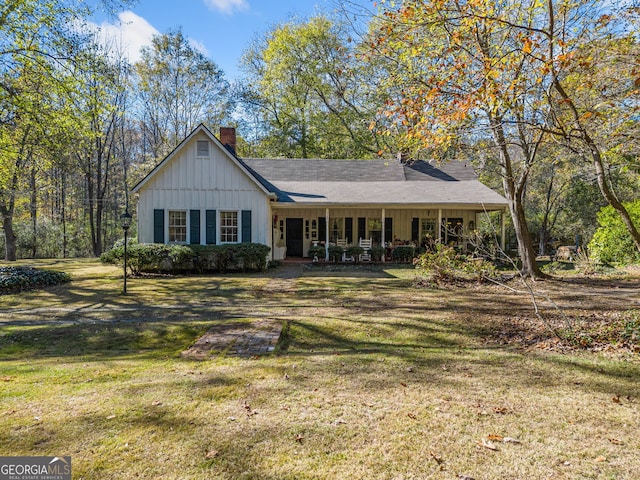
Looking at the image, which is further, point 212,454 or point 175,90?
point 175,90

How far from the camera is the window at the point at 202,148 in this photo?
16109 mm

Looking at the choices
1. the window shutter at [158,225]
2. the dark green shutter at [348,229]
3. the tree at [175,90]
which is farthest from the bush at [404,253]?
the tree at [175,90]

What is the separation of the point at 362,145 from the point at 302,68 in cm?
835

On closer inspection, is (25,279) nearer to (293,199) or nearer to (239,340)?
(239,340)

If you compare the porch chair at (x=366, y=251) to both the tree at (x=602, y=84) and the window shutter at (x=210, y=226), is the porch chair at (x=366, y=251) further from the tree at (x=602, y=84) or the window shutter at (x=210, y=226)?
the tree at (x=602, y=84)

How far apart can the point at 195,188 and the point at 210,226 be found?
1741 millimetres

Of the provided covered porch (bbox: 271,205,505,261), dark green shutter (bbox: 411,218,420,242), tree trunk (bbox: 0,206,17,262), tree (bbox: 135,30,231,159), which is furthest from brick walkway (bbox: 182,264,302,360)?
tree (bbox: 135,30,231,159)

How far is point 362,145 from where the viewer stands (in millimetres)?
30500

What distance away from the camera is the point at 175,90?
31.5 meters

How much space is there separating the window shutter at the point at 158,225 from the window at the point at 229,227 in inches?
96.9

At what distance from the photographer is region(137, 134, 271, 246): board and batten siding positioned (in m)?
16.1

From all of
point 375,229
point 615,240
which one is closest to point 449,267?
point 615,240

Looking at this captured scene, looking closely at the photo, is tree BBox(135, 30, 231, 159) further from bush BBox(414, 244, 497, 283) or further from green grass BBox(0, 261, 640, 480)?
green grass BBox(0, 261, 640, 480)

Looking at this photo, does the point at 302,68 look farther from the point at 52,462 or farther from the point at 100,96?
the point at 52,462
